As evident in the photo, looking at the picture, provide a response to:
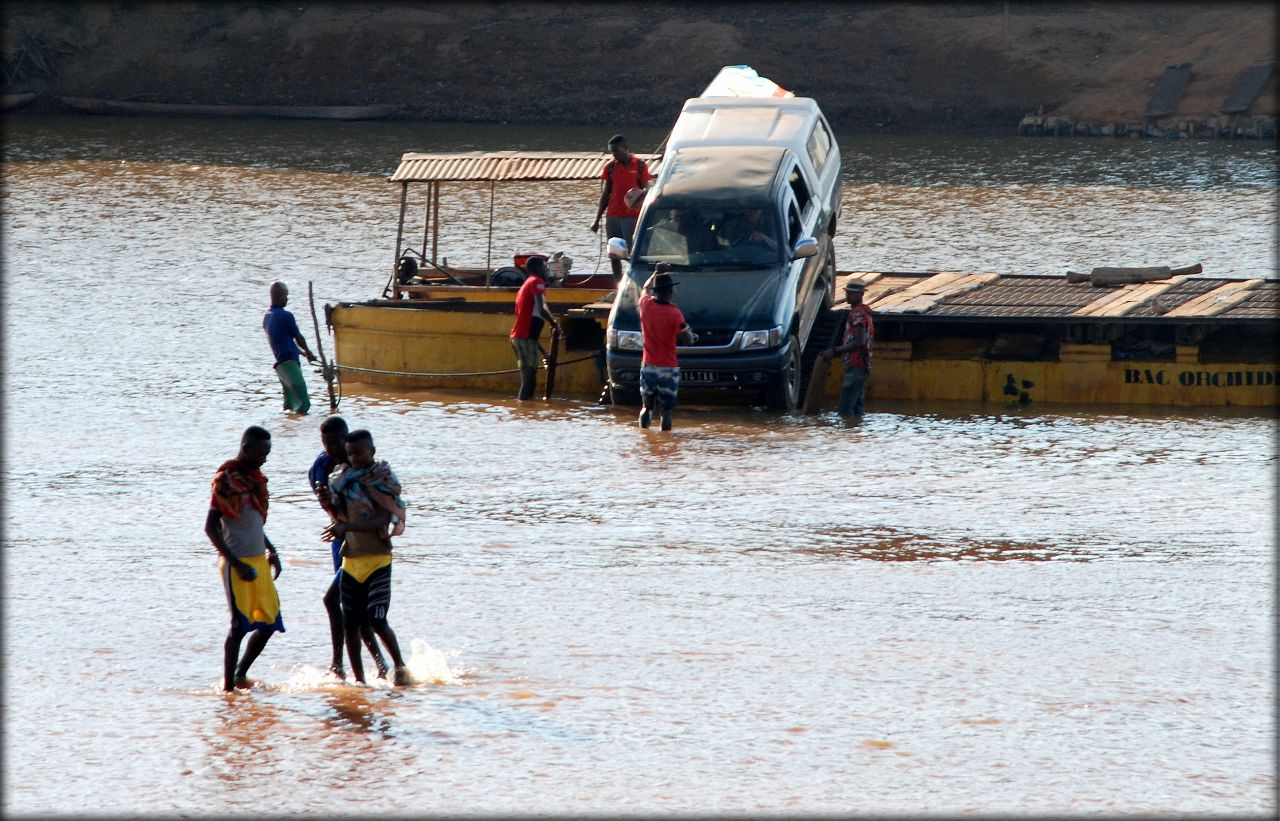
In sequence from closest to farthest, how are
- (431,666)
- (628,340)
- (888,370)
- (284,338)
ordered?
(431,666) → (628,340) → (284,338) → (888,370)

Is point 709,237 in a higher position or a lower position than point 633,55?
lower

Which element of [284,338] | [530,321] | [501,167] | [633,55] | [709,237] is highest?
[633,55]

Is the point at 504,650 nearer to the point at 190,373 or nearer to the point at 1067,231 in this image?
the point at 190,373

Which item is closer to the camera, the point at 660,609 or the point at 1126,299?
the point at 660,609

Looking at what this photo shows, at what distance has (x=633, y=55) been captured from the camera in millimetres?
51562

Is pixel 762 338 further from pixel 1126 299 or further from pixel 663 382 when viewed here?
pixel 1126 299

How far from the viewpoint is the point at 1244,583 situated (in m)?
10.3

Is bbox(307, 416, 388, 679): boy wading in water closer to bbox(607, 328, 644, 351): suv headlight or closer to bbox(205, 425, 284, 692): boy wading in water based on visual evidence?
bbox(205, 425, 284, 692): boy wading in water

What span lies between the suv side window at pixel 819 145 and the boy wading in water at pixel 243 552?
432 inches

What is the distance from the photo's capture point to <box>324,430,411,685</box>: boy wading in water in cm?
858

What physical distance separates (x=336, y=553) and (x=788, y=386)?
26.9 ft

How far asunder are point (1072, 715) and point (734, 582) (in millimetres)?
2839

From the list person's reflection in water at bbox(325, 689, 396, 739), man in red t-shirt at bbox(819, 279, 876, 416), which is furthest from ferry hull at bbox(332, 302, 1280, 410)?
person's reflection in water at bbox(325, 689, 396, 739)

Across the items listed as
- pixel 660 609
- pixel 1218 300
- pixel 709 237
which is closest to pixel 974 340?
pixel 1218 300
